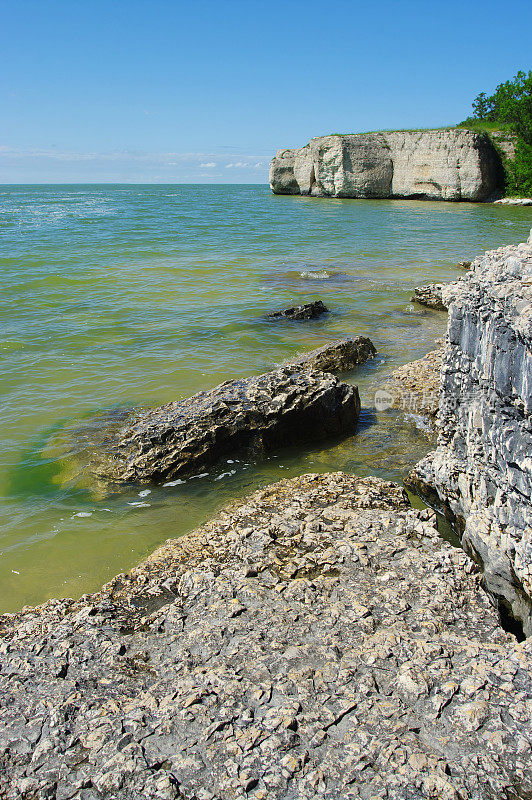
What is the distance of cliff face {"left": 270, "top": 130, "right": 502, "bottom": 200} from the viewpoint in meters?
46.3

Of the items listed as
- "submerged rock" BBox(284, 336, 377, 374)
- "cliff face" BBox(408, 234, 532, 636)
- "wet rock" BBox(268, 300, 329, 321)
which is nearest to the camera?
"cliff face" BBox(408, 234, 532, 636)

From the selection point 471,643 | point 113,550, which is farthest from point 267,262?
point 471,643

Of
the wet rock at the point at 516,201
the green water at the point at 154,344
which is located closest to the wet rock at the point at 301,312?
the green water at the point at 154,344

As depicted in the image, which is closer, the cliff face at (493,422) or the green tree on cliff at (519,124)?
the cliff face at (493,422)

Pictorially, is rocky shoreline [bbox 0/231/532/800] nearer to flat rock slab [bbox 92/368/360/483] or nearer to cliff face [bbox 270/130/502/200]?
flat rock slab [bbox 92/368/360/483]

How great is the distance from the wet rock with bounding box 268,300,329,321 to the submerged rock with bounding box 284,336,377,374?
3356mm

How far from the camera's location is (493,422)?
3.75 meters

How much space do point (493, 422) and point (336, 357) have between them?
5437 millimetres

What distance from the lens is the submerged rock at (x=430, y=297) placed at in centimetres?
1334

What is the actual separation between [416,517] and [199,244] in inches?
941

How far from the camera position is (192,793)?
226cm

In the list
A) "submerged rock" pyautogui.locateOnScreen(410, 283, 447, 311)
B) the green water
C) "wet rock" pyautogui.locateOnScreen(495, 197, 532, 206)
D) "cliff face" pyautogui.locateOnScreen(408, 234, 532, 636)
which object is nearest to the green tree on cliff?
"wet rock" pyautogui.locateOnScreen(495, 197, 532, 206)

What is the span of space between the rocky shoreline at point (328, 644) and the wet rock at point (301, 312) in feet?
26.6

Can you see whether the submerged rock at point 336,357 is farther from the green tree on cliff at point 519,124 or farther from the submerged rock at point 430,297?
the green tree on cliff at point 519,124
